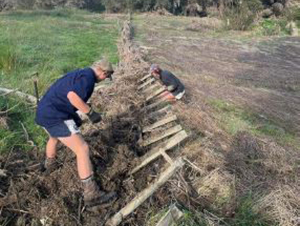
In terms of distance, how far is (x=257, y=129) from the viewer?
7719 millimetres

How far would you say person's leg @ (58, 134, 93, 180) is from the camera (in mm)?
4941

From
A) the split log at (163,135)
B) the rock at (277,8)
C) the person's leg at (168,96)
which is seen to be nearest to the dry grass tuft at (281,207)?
the split log at (163,135)

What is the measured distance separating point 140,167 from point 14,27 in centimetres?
1047

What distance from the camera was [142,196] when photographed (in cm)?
471

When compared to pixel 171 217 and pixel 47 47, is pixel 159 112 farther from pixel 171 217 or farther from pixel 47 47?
pixel 47 47

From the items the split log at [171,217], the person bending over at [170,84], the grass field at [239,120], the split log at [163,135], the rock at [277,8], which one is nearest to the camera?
the split log at [171,217]

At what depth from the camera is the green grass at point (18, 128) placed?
6037 mm

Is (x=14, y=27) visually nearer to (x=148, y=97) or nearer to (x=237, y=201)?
A: (x=148, y=97)

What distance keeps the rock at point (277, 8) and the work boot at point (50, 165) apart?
80.7ft

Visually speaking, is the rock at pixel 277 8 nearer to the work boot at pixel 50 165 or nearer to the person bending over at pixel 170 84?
the person bending over at pixel 170 84

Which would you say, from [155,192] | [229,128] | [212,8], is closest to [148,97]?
[229,128]

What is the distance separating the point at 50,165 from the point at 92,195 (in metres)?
0.90

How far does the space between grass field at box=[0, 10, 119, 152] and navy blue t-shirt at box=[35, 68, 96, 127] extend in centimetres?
99

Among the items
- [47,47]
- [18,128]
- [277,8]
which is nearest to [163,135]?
[18,128]
